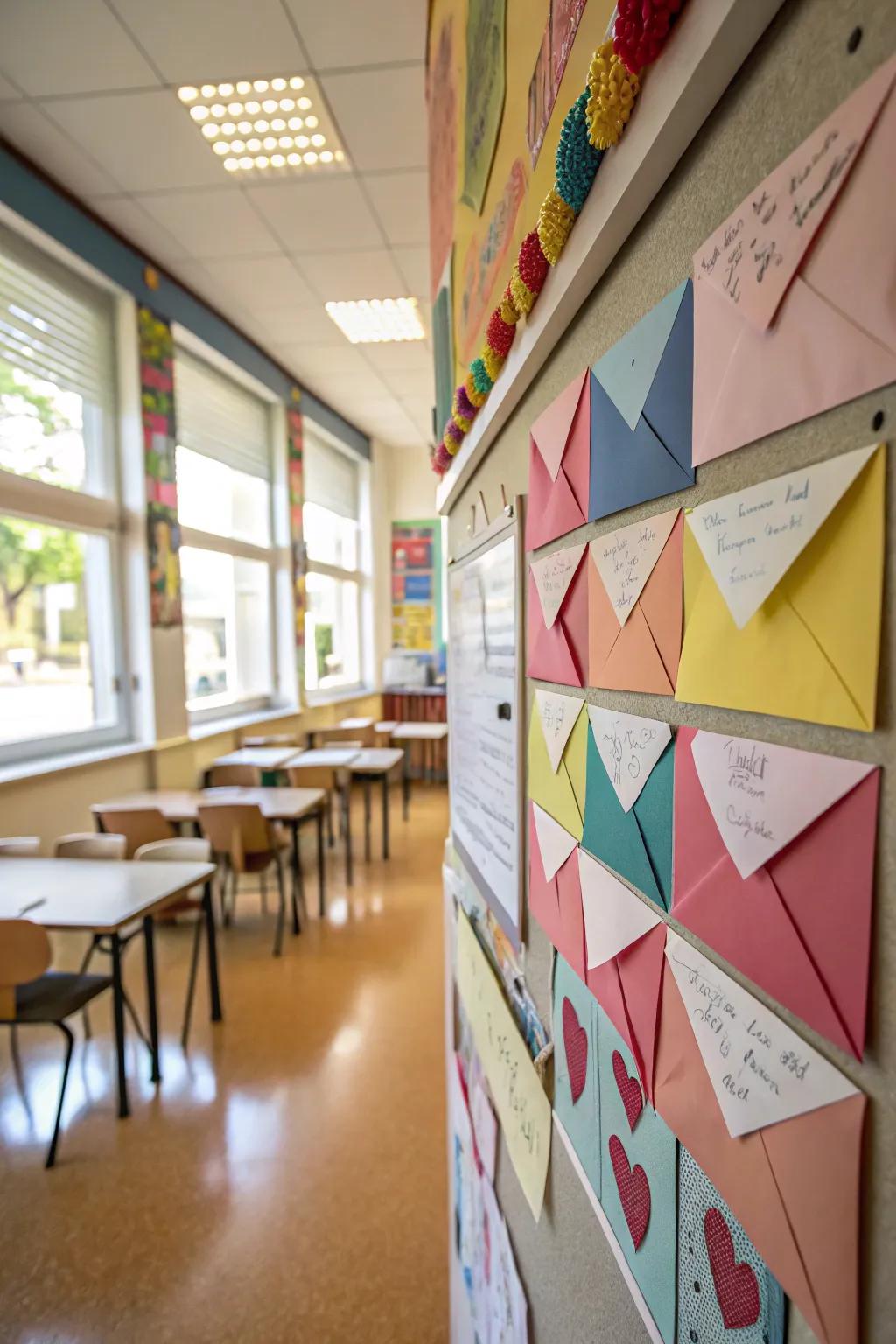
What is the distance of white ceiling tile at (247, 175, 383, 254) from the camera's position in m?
3.37

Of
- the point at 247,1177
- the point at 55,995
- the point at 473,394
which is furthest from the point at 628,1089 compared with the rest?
the point at 55,995

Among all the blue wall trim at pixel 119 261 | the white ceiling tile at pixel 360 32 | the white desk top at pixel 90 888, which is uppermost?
the white ceiling tile at pixel 360 32

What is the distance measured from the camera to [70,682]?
3.65 metres

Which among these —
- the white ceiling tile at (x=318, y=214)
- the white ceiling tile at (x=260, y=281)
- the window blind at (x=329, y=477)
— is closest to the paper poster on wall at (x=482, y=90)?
the white ceiling tile at (x=318, y=214)

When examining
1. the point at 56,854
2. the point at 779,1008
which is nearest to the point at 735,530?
the point at 779,1008

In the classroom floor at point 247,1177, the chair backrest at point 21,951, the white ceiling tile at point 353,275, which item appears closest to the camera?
the classroom floor at point 247,1177

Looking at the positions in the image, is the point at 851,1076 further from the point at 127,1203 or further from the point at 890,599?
the point at 127,1203

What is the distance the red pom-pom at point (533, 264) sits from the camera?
1.82 feet

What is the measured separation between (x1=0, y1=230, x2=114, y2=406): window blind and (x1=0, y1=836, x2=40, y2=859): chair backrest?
2093 millimetres

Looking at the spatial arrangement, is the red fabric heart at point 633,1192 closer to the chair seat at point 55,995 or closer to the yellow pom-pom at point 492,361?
the yellow pom-pom at point 492,361

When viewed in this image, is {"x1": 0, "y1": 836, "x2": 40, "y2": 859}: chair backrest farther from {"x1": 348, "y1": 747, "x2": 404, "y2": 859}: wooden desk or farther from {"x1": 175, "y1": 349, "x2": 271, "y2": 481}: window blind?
{"x1": 175, "y1": 349, "x2": 271, "y2": 481}: window blind

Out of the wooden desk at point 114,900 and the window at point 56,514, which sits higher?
the window at point 56,514

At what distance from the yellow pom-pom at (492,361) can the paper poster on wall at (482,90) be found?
25cm

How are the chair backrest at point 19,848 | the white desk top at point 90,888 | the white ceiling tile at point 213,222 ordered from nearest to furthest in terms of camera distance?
the white desk top at point 90,888 → the chair backrest at point 19,848 → the white ceiling tile at point 213,222
